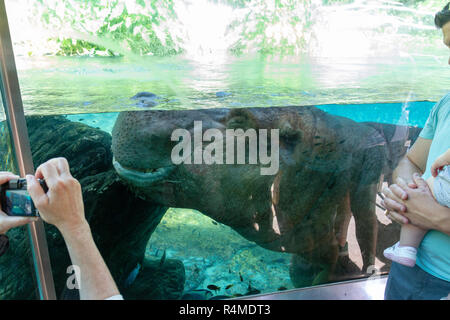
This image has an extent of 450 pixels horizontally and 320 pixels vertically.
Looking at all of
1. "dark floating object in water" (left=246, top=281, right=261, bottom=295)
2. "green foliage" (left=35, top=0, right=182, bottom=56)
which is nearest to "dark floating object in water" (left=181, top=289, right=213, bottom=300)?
"dark floating object in water" (left=246, top=281, right=261, bottom=295)

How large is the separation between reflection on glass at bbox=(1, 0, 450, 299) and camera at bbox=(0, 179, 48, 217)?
2.51 ft

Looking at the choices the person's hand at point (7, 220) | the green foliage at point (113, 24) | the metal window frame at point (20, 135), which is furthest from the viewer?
the green foliage at point (113, 24)

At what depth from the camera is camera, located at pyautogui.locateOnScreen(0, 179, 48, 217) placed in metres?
Result: 0.97

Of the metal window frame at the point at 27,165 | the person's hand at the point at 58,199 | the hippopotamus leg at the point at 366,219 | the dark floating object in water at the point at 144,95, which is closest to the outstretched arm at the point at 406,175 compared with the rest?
the hippopotamus leg at the point at 366,219

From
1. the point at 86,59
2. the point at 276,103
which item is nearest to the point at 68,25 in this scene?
the point at 86,59

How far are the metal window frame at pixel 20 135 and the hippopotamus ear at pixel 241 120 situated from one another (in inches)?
48.8

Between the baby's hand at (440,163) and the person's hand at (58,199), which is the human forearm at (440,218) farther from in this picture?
the person's hand at (58,199)

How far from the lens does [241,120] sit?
7.10 ft

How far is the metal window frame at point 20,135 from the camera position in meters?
1.39

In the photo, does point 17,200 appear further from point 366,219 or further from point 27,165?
point 366,219

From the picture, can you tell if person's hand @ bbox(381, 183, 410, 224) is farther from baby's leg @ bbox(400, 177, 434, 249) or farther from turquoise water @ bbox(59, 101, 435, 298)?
turquoise water @ bbox(59, 101, 435, 298)

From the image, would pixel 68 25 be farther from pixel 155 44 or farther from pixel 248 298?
pixel 248 298

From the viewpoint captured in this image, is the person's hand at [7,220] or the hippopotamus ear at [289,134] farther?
the hippopotamus ear at [289,134]

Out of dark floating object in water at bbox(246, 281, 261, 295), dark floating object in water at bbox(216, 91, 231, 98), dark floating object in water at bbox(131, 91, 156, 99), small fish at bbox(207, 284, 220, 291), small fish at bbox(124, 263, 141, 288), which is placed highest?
dark floating object in water at bbox(131, 91, 156, 99)
